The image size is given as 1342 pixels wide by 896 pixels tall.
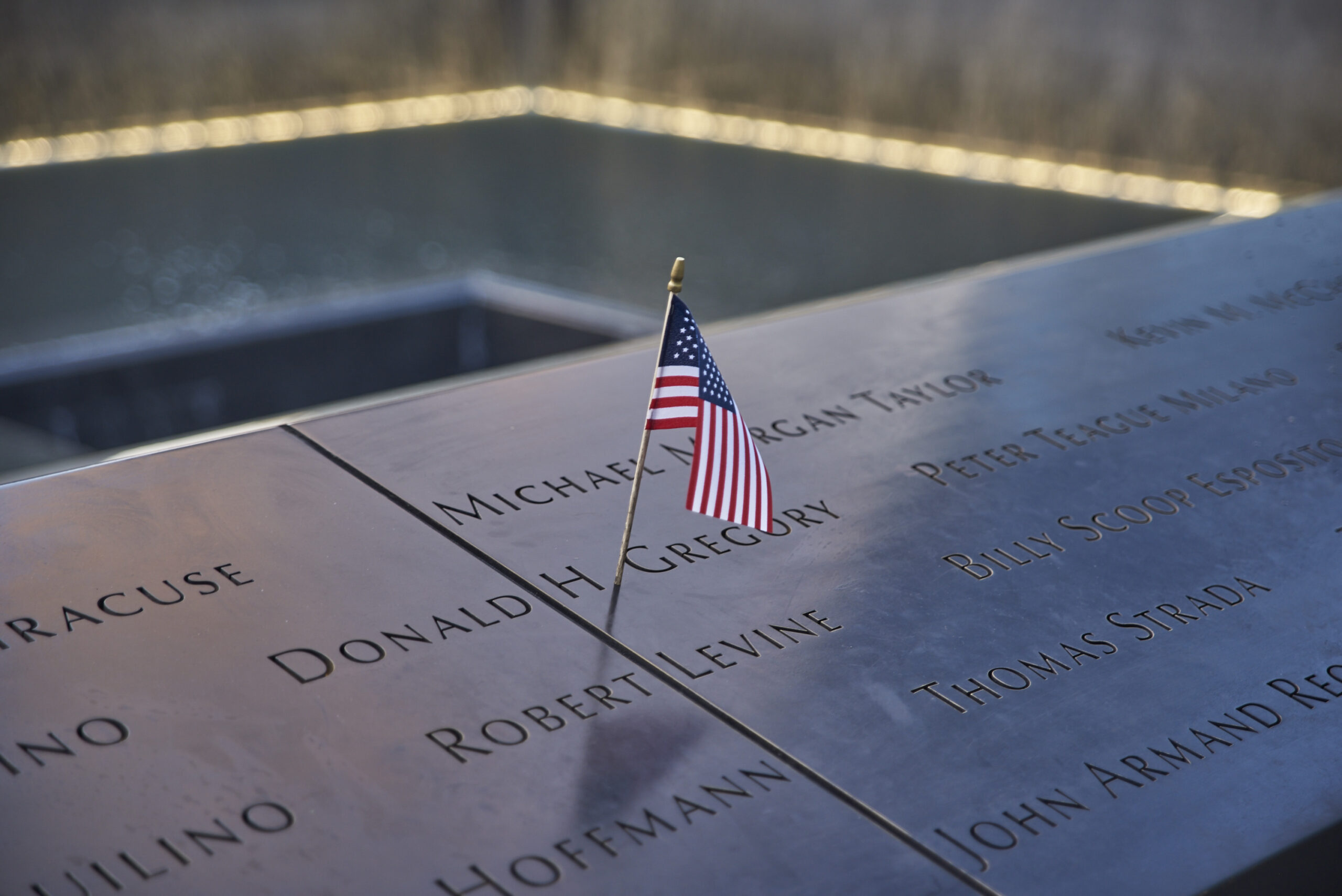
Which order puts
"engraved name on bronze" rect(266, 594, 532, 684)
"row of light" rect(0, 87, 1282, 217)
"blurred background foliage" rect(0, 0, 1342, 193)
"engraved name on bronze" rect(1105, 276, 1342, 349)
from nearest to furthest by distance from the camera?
"engraved name on bronze" rect(266, 594, 532, 684) < "engraved name on bronze" rect(1105, 276, 1342, 349) < "blurred background foliage" rect(0, 0, 1342, 193) < "row of light" rect(0, 87, 1282, 217)

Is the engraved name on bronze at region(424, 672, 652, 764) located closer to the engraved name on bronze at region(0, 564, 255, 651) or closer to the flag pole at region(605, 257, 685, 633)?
the flag pole at region(605, 257, 685, 633)

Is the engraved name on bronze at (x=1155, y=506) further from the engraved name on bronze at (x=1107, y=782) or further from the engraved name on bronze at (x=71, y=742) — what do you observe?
the engraved name on bronze at (x=71, y=742)

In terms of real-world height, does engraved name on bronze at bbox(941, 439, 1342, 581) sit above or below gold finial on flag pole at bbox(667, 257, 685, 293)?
below

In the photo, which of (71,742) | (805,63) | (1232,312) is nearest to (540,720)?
(71,742)

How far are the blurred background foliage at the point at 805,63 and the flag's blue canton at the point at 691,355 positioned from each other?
779 centimetres

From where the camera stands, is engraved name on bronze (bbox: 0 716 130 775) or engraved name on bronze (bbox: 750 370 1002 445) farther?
engraved name on bronze (bbox: 750 370 1002 445)

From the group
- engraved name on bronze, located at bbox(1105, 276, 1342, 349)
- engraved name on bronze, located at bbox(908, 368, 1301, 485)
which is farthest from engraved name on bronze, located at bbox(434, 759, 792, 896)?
engraved name on bronze, located at bbox(1105, 276, 1342, 349)

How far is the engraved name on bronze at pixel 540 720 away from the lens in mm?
1867

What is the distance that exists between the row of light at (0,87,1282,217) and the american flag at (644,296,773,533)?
7371 millimetres

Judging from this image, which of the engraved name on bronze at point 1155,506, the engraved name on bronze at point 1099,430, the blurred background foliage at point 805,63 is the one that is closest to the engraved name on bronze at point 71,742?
the engraved name on bronze at point 1155,506

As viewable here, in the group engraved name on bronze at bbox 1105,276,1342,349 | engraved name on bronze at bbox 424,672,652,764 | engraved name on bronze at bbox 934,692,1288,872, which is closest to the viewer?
engraved name on bronze at bbox 934,692,1288,872

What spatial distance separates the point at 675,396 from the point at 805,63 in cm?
929

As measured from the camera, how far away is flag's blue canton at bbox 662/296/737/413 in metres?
2.09

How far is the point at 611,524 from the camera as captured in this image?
247cm
